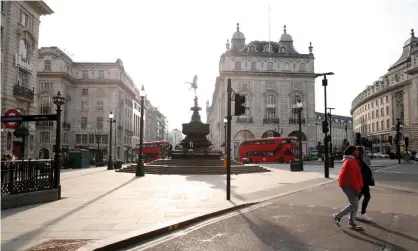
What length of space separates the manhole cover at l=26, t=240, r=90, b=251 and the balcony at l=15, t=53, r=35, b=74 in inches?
1067

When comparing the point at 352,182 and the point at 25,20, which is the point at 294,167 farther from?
the point at 25,20

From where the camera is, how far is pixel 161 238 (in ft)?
20.9

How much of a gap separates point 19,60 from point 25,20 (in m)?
3.92

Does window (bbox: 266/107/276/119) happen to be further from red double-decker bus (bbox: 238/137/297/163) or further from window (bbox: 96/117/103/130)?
window (bbox: 96/117/103/130)

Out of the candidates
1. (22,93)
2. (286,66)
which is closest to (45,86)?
(22,93)

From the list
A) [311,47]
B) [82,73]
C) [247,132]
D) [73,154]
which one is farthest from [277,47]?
[73,154]

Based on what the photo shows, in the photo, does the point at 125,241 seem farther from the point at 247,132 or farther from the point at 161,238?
the point at 247,132

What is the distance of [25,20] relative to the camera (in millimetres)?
29906

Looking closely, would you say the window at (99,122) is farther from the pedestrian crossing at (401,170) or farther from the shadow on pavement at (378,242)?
the shadow on pavement at (378,242)

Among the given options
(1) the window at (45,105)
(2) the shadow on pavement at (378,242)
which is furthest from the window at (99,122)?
(2) the shadow on pavement at (378,242)

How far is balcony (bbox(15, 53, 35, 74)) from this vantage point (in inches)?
1115

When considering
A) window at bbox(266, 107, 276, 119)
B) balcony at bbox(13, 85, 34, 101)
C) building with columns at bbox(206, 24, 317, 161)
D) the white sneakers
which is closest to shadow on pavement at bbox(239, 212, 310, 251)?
the white sneakers

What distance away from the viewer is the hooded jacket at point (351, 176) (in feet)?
22.9

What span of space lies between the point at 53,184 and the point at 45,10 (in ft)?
87.2
